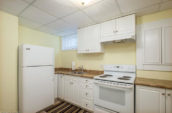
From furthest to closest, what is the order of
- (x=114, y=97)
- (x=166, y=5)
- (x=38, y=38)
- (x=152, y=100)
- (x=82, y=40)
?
(x=38, y=38) → (x=82, y=40) → (x=114, y=97) → (x=166, y=5) → (x=152, y=100)

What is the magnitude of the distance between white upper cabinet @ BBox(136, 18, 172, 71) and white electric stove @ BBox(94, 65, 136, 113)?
0.33 meters

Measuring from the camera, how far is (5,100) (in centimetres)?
175

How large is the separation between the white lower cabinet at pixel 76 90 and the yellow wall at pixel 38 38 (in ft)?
3.60

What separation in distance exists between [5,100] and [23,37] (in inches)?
66.1

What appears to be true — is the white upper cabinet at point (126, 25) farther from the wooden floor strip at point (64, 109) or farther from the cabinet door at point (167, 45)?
the wooden floor strip at point (64, 109)

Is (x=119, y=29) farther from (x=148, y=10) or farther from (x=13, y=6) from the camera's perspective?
(x=13, y=6)

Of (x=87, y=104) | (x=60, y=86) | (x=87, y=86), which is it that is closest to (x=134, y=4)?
(x=87, y=86)

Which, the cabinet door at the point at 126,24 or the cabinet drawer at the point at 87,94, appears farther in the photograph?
the cabinet drawer at the point at 87,94

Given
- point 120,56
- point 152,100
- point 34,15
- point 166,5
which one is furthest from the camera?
point 120,56

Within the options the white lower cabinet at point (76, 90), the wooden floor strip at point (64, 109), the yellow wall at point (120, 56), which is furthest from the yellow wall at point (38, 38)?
the wooden floor strip at point (64, 109)

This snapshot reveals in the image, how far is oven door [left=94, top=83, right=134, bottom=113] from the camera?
1516 mm

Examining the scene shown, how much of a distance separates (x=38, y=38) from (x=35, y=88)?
1712 mm

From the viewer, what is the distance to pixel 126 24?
1.86m

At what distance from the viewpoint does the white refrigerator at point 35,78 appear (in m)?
1.82
